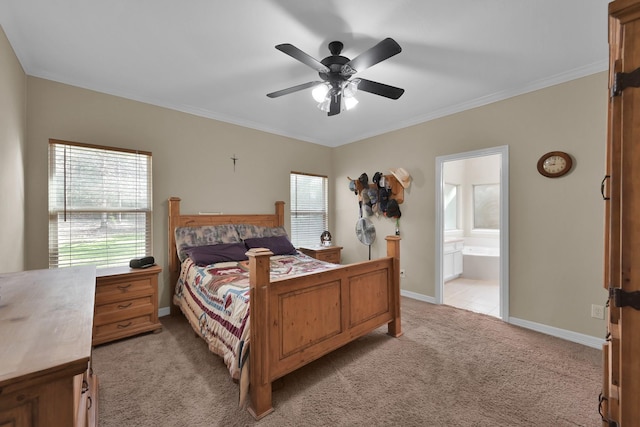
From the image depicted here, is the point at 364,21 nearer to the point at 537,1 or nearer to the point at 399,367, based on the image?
the point at 537,1

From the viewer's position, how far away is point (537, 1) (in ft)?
5.73

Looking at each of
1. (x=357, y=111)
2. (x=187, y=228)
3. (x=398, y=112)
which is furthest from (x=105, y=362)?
(x=398, y=112)

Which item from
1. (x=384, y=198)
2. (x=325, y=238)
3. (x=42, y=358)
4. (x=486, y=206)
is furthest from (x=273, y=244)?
(x=486, y=206)

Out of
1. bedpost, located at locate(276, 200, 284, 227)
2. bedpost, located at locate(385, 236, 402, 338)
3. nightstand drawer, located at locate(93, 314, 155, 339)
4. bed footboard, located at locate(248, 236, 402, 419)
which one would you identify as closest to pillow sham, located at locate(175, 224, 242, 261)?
nightstand drawer, located at locate(93, 314, 155, 339)

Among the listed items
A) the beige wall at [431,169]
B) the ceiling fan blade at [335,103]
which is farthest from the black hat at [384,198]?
the ceiling fan blade at [335,103]

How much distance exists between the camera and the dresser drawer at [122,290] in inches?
99.0

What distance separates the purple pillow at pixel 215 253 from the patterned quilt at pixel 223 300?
76 mm

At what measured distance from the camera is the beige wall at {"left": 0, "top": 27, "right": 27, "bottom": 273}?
1.94m

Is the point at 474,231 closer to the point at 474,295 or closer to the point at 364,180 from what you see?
the point at 474,295

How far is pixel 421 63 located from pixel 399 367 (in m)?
2.64

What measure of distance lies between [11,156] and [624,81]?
11.9 feet

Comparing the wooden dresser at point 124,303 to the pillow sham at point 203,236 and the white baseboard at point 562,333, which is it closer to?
the pillow sham at point 203,236

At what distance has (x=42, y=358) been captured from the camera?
0.68 metres

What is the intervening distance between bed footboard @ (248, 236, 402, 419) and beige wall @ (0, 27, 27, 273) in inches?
75.0
